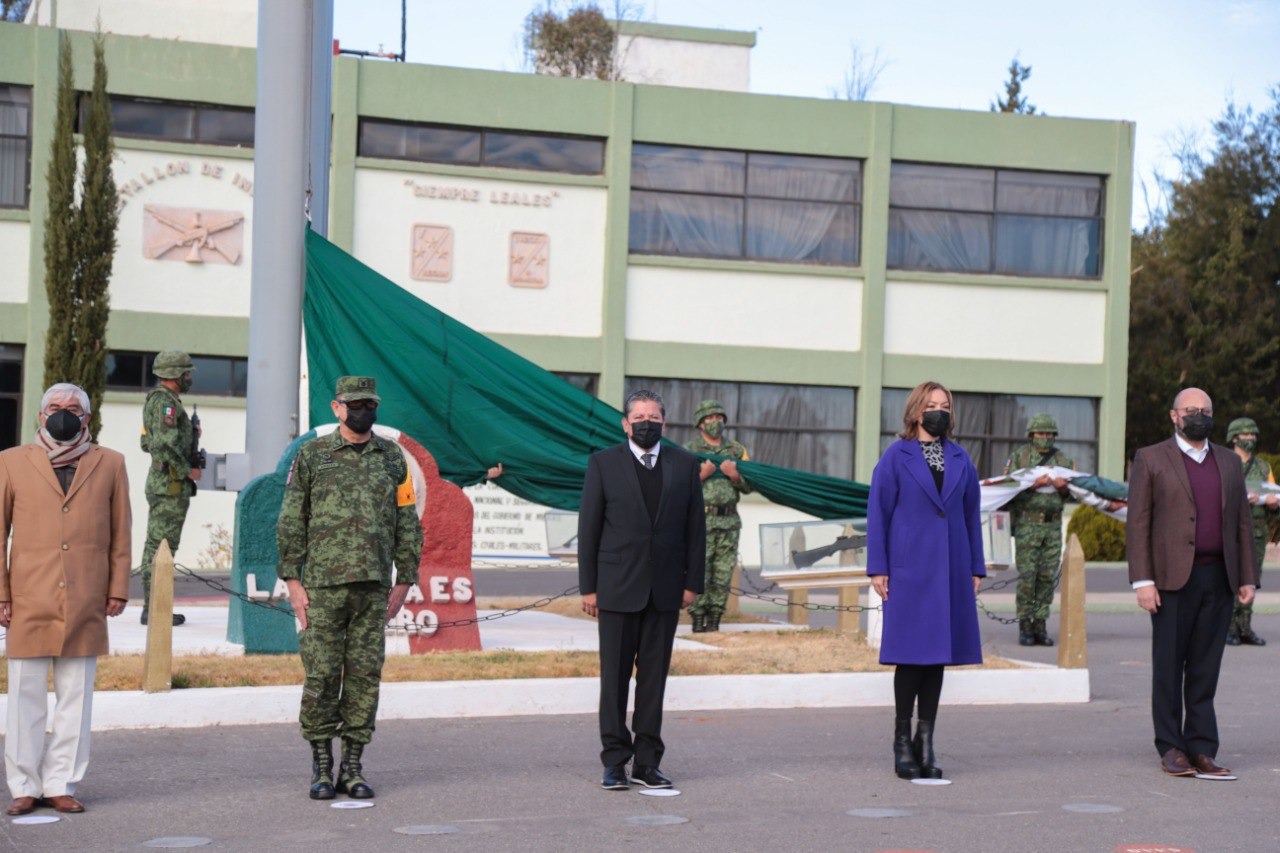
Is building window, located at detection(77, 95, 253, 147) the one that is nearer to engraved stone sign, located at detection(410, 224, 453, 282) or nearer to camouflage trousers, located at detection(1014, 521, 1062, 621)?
engraved stone sign, located at detection(410, 224, 453, 282)

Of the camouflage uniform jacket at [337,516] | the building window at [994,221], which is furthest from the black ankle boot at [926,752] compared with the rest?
the building window at [994,221]

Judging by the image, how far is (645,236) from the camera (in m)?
28.8

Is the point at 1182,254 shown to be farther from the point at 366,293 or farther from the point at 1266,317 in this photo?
the point at 366,293

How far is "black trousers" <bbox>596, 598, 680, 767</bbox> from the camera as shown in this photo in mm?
8656

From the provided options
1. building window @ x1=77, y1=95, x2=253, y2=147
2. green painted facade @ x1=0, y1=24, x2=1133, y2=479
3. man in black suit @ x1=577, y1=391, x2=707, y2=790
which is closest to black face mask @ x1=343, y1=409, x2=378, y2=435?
man in black suit @ x1=577, y1=391, x2=707, y2=790

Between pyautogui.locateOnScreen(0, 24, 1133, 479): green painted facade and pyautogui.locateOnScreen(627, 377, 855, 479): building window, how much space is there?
0.27 m

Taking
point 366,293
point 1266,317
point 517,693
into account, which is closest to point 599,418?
point 366,293

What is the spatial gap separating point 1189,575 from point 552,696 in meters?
4.36

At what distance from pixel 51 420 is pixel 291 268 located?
20.1 feet

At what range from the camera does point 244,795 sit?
8.35 m

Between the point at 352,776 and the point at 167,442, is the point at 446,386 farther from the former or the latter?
the point at 352,776

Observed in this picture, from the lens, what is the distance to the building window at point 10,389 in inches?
1036

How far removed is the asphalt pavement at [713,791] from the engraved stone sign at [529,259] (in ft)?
55.9

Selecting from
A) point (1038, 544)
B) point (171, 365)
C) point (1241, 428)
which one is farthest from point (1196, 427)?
→ point (171, 365)
